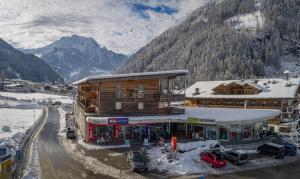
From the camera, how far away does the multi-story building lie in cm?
4594

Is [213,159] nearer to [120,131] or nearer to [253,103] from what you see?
[120,131]

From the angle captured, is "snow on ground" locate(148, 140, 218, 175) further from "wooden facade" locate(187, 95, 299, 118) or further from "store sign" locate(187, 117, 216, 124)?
"wooden facade" locate(187, 95, 299, 118)

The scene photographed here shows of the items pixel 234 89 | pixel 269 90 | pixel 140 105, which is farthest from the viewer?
→ pixel 234 89

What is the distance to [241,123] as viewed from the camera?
4844 cm

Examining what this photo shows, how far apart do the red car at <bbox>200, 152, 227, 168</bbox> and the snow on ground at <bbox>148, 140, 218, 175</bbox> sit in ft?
3.73

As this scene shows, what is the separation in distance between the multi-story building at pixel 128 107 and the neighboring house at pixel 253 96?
99.4ft

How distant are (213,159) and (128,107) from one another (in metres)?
17.6

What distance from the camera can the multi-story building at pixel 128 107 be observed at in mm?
45938

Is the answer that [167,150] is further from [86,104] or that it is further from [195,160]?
[86,104]

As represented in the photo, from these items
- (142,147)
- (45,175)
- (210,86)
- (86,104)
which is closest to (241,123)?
(142,147)

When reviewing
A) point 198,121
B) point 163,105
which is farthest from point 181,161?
point 163,105

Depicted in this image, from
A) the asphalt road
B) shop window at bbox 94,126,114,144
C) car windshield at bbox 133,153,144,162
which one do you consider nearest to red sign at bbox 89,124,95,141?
shop window at bbox 94,126,114,144

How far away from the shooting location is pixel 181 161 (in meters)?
36.7

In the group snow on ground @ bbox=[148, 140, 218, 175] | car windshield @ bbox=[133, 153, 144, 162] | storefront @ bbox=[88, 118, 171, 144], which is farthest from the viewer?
storefront @ bbox=[88, 118, 171, 144]
